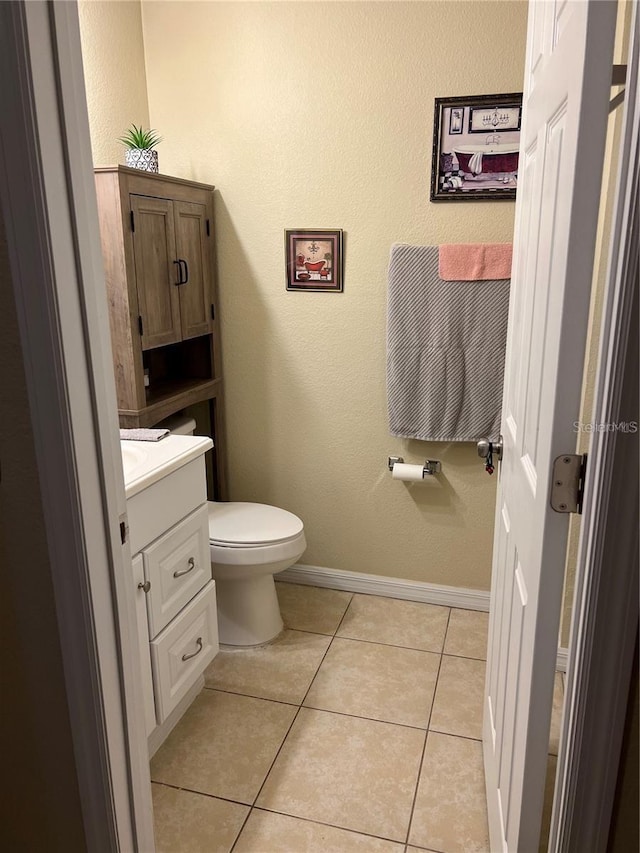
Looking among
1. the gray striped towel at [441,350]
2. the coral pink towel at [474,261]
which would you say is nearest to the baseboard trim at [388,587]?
the gray striped towel at [441,350]

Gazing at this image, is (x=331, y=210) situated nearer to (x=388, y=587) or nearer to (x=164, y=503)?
(x=164, y=503)

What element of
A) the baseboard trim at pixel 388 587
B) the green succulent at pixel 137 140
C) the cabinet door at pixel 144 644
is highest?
the green succulent at pixel 137 140

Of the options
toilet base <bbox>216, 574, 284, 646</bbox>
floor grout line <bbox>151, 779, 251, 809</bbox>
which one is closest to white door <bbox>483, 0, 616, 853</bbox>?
floor grout line <bbox>151, 779, 251, 809</bbox>

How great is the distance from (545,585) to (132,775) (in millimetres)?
831

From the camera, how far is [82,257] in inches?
38.2

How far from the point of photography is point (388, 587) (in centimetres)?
282

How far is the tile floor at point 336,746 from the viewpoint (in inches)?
66.0

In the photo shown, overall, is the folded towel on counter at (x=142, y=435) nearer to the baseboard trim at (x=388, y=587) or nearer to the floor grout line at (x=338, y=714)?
→ the floor grout line at (x=338, y=714)

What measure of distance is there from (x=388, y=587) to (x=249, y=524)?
2.44 feet

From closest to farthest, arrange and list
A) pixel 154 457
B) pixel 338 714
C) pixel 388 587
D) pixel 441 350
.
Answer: pixel 154 457
pixel 338 714
pixel 441 350
pixel 388 587

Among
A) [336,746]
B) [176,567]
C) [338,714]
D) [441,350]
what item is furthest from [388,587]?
[176,567]

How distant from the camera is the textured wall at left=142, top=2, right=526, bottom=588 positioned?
7.70 ft

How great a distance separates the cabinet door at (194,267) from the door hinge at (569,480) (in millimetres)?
1784

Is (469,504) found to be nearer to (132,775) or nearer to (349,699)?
(349,699)
